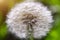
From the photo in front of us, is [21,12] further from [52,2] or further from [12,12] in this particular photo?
[52,2]

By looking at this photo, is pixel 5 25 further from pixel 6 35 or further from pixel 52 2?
pixel 52 2

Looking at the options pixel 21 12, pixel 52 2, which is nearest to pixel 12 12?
pixel 21 12

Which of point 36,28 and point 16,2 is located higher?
point 16,2
